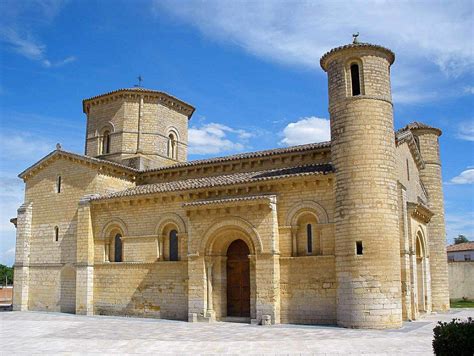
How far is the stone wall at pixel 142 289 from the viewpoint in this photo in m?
20.7

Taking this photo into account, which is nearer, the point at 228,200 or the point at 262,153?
the point at 228,200

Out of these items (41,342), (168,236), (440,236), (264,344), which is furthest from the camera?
(440,236)

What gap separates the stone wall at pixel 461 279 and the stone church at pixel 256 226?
12412mm

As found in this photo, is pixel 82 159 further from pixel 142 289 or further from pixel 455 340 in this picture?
pixel 455 340

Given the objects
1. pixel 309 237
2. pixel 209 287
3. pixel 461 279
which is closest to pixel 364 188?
pixel 309 237

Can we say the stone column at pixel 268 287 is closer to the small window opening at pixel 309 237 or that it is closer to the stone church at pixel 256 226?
the stone church at pixel 256 226

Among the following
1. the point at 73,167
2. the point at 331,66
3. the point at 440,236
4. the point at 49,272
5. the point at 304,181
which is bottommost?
the point at 49,272

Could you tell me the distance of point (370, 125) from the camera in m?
17.6

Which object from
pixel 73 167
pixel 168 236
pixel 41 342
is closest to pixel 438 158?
pixel 168 236

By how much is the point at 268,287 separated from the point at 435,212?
11.5 meters

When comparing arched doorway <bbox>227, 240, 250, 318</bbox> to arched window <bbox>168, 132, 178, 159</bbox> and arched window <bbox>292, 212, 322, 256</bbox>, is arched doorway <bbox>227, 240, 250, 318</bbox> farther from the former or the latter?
arched window <bbox>168, 132, 178, 159</bbox>

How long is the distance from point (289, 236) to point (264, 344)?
18.4 feet

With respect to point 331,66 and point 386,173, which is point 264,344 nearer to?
point 386,173

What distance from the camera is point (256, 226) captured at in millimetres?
18672
